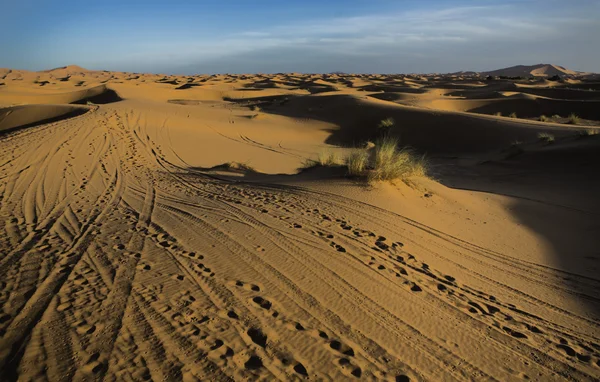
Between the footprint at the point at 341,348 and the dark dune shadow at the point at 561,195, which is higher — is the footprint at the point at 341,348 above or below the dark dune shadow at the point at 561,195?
above

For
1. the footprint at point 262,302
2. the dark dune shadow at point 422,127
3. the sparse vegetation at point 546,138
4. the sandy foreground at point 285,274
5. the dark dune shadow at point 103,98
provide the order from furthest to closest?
the dark dune shadow at point 103,98, the dark dune shadow at point 422,127, the sparse vegetation at point 546,138, the footprint at point 262,302, the sandy foreground at point 285,274

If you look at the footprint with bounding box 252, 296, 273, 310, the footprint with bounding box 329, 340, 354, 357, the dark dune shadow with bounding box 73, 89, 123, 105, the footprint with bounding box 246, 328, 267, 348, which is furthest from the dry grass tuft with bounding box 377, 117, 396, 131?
the dark dune shadow with bounding box 73, 89, 123, 105

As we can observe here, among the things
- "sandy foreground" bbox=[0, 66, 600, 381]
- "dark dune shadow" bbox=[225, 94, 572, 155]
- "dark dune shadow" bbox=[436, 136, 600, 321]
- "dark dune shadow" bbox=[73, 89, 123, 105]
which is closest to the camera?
"sandy foreground" bbox=[0, 66, 600, 381]

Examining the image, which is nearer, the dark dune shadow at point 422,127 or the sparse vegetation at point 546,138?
the sparse vegetation at point 546,138

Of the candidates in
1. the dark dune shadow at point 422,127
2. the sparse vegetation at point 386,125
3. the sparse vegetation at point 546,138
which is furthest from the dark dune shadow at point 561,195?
the sparse vegetation at point 386,125

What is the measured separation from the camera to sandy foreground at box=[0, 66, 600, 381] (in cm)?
296

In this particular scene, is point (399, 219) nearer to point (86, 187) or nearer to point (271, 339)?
point (271, 339)

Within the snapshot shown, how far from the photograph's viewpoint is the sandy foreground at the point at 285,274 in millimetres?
2959

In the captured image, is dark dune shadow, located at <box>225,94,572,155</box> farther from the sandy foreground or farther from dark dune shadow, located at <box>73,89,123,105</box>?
dark dune shadow, located at <box>73,89,123,105</box>

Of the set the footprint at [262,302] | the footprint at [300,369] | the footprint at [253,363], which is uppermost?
the footprint at [262,302]

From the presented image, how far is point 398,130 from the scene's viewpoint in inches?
748

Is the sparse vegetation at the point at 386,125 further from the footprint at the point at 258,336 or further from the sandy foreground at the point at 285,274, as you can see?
the footprint at the point at 258,336

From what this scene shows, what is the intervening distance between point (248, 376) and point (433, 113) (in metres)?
18.9

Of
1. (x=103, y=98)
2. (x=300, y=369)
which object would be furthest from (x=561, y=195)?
(x=103, y=98)
